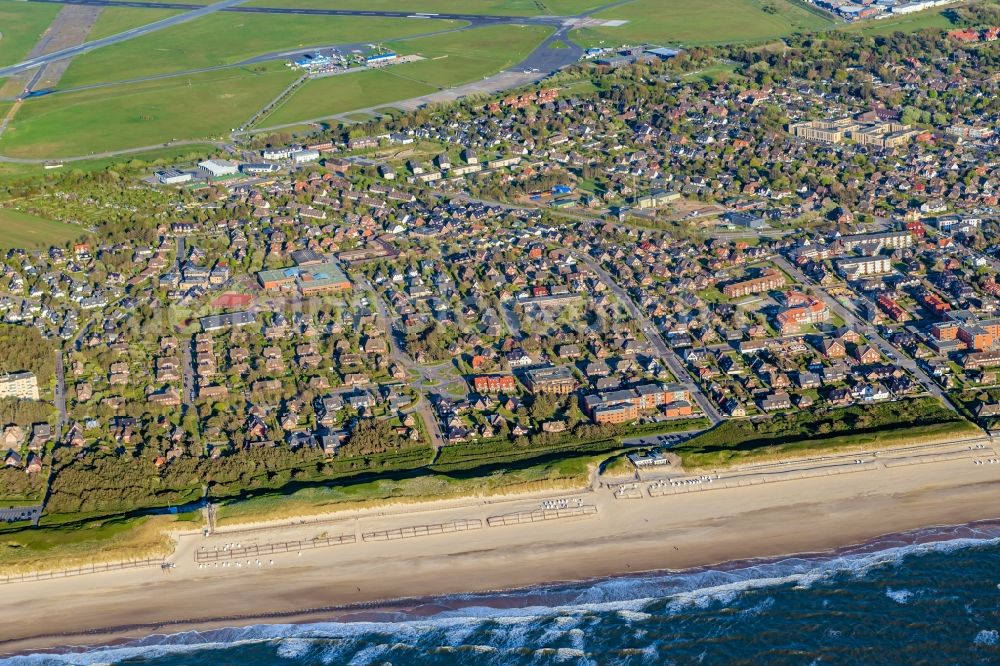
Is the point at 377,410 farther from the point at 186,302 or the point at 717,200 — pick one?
the point at 717,200

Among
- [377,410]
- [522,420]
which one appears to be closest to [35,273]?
[377,410]

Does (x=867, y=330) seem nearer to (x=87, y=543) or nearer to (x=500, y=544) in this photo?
(x=500, y=544)

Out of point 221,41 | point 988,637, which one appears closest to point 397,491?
point 988,637

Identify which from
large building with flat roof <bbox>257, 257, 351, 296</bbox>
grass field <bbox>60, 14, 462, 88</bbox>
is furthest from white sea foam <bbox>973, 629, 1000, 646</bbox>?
grass field <bbox>60, 14, 462, 88</bbox>

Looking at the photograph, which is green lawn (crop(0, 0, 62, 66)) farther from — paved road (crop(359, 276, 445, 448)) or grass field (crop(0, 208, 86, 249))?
paved road (crop(359, 276, 445, 448))

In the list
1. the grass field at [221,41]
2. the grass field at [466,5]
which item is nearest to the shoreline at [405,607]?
the grass field at [221,41]

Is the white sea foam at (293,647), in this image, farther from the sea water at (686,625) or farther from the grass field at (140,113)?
the grass field at (140,113)
